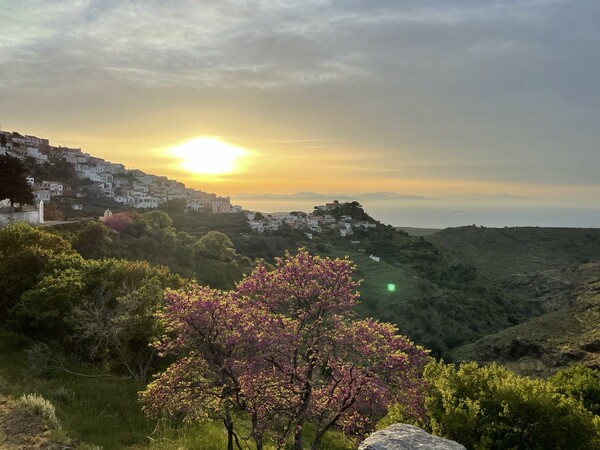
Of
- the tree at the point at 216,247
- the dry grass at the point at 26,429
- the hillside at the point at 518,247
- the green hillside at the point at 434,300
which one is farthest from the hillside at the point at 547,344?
the hillside at the point at 518,247

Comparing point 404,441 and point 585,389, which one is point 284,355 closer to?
point 404,441

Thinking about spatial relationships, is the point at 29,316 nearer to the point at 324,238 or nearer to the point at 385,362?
the point at 385,362

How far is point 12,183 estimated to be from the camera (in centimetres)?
4900

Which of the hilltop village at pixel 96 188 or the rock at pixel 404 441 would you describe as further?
the hilltop village at pixel 96 188

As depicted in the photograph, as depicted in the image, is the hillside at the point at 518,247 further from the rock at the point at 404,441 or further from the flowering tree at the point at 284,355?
the rock at the point at 404,441

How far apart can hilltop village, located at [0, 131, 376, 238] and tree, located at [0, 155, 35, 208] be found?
41.4 meters

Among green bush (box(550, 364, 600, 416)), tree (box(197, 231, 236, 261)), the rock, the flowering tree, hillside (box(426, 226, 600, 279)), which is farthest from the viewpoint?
hillside (box(426, 226, 600, 279))

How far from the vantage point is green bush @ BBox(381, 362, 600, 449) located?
10.6 metres

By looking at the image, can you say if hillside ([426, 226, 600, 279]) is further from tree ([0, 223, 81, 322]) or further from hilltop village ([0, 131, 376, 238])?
tree ([0, 223, 81, 322])

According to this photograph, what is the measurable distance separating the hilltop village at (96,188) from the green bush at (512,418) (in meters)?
94.0

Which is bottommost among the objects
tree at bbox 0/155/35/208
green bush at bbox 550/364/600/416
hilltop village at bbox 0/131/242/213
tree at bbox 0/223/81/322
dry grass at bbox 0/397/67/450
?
green bush at bbox 550/364/600/416

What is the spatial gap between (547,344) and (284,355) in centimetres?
4530

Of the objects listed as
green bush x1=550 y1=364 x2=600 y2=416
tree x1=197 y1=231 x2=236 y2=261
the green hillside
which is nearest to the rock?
green bush x1=550 y1=364 x2=600 y2=416

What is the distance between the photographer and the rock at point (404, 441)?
812 cm
